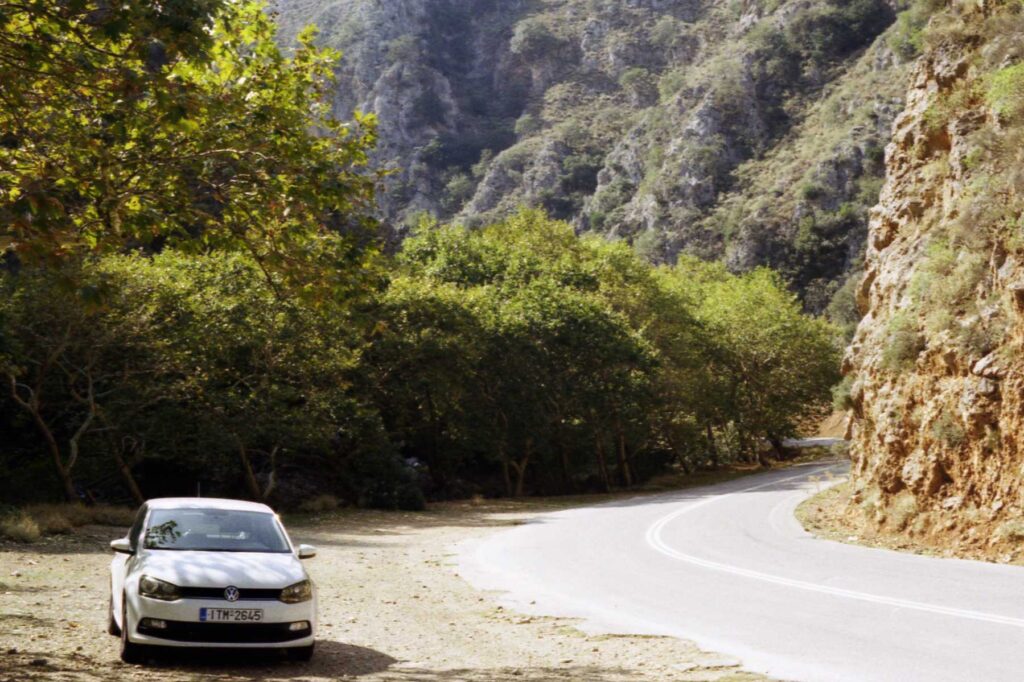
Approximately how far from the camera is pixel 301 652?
959 cm

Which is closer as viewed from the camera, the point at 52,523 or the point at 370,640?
the point at 370,640

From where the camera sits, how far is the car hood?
29.9ft

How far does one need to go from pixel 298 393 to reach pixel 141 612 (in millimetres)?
23655

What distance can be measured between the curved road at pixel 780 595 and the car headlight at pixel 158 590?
4.61m

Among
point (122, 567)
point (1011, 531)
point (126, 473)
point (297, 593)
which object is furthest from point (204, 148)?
point (126, 473)

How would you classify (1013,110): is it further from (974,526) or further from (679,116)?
(679,116)

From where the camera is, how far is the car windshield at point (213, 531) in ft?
32.8

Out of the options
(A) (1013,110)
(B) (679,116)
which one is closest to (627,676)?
(A) (1013,110)

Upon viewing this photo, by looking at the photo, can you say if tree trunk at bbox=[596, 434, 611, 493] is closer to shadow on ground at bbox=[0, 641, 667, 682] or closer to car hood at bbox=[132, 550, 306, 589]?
shadow on ground at bbox=[0, 641, 667, 682]

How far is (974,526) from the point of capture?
16.9 m

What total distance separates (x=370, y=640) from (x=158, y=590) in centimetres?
296

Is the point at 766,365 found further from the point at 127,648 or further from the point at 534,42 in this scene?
the point at 534,42

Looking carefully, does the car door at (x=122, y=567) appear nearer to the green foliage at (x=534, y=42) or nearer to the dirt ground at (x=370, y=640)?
the dirt ground at (x=370, y=640)

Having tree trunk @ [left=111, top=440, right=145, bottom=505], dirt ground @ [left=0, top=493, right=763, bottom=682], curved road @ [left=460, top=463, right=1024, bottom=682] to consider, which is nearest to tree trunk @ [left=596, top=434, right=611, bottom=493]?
tree trunk @ [left=111, top=440, right=145, bottom=505]
